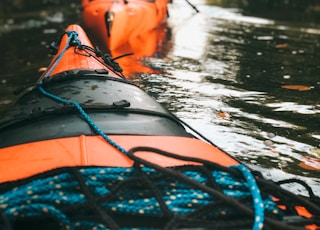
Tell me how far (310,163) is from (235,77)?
2418mm

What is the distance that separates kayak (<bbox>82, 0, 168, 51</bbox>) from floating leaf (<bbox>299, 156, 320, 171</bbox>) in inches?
158

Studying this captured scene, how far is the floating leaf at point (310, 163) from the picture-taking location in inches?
110

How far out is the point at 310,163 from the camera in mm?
2855

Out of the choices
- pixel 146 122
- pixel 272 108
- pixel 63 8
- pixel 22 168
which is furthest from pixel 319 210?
pixel 63 8

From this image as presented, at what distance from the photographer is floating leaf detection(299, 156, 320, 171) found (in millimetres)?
2796

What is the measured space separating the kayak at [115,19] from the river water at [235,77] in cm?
55

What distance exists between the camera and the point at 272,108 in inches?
158

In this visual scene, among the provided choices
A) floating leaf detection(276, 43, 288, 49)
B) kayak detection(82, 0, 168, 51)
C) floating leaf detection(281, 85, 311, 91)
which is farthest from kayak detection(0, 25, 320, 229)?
floating leaf detection(276, 43, 288, 49)

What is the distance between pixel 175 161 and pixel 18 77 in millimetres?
4146

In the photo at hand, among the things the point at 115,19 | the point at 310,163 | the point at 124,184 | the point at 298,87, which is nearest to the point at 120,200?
the point at 124,184

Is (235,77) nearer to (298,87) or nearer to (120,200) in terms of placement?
(298,87)

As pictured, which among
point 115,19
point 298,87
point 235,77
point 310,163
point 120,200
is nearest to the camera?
point 120,200

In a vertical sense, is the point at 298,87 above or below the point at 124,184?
below

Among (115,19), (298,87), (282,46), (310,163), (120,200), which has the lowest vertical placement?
(310,163)
